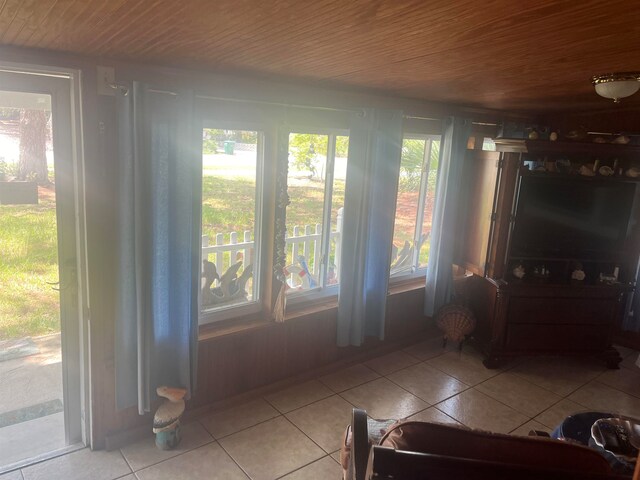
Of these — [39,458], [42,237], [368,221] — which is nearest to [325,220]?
[368,221]

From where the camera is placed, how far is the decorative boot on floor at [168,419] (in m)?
2.62

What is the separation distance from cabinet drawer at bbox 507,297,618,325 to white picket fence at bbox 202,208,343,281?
1.53 meters

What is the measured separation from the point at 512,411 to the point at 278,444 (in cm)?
165

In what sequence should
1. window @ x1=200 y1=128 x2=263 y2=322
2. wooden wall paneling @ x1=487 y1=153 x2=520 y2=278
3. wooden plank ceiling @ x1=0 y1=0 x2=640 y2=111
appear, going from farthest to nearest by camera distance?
1. wooden wall paneling @ x1=487 y1=153 x2=520 y2=278
2. window @ x1=200 y1=128 x2=263 y2=322
3. wooden plank ceiling @ x1=0 y1=0 x2=640 y2=111

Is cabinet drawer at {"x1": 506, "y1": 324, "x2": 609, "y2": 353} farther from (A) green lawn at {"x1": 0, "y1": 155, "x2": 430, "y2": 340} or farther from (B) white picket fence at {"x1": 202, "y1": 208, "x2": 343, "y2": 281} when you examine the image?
(A) green lawn at {"x1": 0, "y1": 155, "x2": 430, "y2": 340}

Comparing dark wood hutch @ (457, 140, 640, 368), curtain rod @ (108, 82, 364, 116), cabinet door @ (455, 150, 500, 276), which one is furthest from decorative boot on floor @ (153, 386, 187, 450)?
cabinet door @ (455, 150, 500, 276)

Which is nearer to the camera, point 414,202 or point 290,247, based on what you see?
point 290,247

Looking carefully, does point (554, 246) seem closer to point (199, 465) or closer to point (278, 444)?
point (278, 444)

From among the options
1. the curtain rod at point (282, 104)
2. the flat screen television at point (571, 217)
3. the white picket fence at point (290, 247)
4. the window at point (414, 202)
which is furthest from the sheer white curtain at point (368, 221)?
the flat screen television at point (571, 217)

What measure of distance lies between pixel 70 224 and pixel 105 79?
30.3 inches

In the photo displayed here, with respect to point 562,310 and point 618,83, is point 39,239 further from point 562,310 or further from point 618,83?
point 562,310

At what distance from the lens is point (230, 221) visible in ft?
10.0

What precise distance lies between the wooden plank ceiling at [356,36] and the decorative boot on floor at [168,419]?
180 cm

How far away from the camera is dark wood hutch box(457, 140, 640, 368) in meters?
3.72
